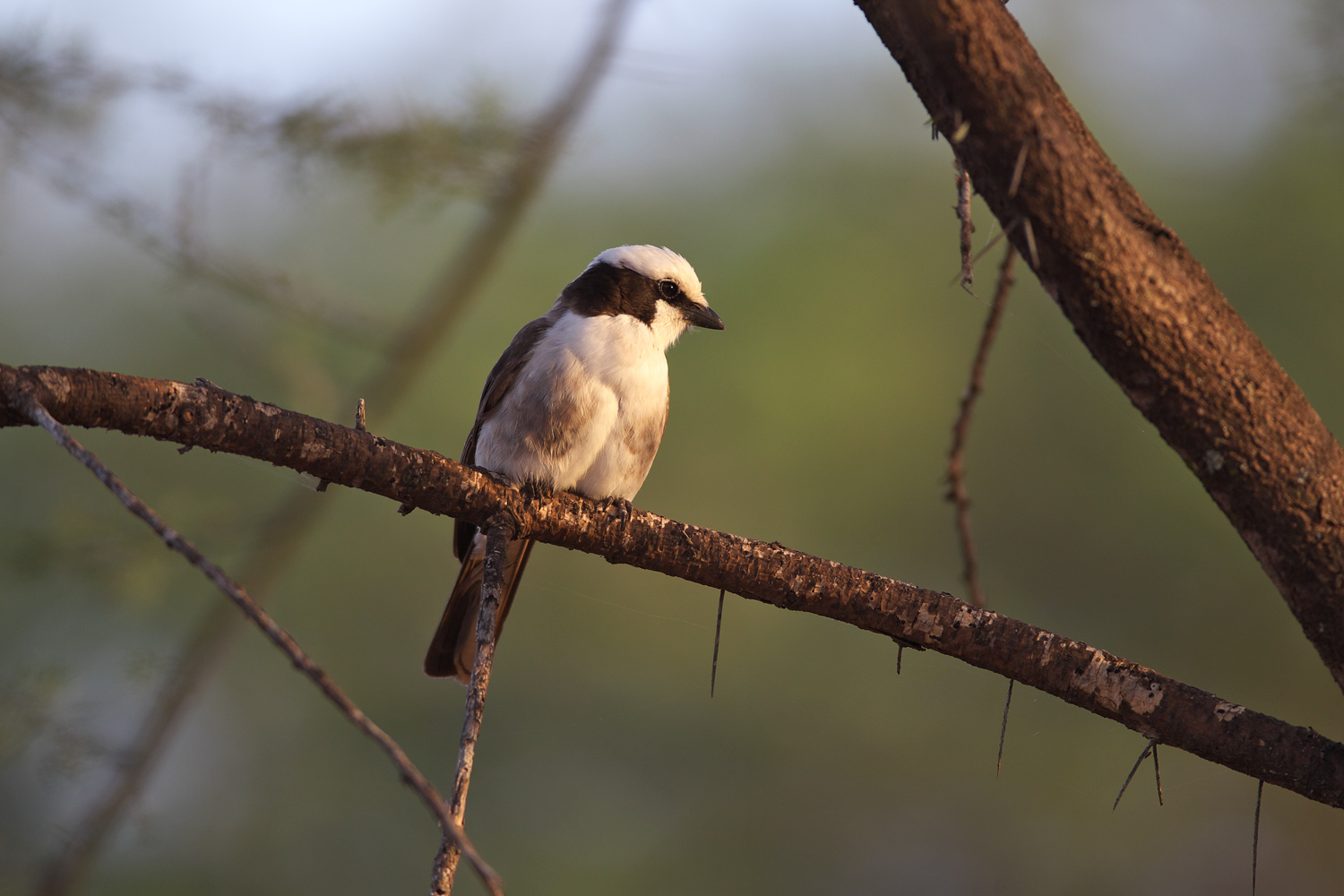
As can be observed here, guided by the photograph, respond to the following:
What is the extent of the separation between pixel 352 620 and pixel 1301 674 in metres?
5.18

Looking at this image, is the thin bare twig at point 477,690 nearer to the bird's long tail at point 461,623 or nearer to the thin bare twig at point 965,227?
the thin bare twig at point 965,227

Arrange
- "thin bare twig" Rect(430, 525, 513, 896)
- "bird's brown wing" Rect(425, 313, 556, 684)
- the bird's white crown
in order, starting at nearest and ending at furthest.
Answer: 1. "thin bare twig" Rect(430, 525, 513, 896)
2. "bird's brown wing" Rect(425, 313, 556, 684)
3. the bird's white crown

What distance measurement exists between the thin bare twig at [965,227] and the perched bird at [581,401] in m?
1.17

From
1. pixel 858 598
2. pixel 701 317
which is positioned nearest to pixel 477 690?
pixel 858 598

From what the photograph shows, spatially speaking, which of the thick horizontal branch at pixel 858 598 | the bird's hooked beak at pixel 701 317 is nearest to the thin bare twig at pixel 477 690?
the thick horizontal branch at pixel 858 598

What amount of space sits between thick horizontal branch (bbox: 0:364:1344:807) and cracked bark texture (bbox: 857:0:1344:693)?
20cm

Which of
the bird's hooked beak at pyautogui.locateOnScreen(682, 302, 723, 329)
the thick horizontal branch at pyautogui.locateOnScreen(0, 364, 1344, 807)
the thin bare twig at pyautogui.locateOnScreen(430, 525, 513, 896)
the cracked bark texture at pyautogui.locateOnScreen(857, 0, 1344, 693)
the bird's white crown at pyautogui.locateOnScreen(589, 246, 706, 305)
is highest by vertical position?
the bird's white crown at pyautogui.locateOnScreen(589, 246, 706, 305)

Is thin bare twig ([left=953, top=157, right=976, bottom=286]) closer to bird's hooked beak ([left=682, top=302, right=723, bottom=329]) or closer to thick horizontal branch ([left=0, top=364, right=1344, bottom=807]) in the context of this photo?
thick horizontal branch ([left=0, top=364, right=1344, bottom=807])

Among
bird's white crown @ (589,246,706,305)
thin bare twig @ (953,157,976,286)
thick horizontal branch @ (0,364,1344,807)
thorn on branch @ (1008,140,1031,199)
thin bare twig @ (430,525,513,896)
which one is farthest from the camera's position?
bird's white crown @ (589,246,706,305)

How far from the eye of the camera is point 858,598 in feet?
5.71

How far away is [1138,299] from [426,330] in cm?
159

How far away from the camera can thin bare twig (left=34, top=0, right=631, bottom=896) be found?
86.5 inches

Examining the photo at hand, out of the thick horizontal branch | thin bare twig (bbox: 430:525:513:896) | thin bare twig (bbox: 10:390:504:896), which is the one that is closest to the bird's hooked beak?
the thick horizontal branch

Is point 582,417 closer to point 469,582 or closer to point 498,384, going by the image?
point 498,384
